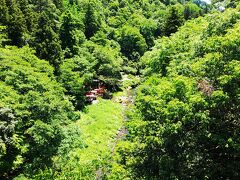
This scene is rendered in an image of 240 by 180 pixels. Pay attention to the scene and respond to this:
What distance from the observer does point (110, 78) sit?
55.2 meters

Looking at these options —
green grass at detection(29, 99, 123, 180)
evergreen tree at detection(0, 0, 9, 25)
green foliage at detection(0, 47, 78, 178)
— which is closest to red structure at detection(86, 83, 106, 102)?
green grass at detection(29, 99, 123, 180)

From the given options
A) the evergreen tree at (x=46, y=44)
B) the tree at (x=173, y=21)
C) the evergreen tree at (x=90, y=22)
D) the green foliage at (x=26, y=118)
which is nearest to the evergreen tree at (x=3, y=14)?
the evergreen tree at (x=46, y=44)

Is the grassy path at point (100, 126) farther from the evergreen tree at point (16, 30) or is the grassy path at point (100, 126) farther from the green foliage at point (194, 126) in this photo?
the green foliage at point (194, 126)

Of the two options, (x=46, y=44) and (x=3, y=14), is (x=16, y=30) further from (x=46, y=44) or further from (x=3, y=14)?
(x=46, y=44)

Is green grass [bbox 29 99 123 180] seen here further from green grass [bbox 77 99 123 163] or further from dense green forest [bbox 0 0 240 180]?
dense green forest [bbox 0 0 240 180]

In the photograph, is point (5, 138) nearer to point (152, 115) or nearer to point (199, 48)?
point (152, 115)

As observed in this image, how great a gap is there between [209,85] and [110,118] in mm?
28616

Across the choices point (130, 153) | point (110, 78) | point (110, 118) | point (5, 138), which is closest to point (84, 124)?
point (110, 118)

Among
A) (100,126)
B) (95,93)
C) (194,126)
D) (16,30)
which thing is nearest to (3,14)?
(16,30)

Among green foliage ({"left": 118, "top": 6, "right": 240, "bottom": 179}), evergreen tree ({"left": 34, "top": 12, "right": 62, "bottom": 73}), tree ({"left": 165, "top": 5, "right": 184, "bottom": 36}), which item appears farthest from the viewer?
tree ({"left": 165, "top": 5, "right": 184, "bottom": 36})

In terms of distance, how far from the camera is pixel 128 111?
74.2ft

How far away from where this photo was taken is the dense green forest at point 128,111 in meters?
17.7

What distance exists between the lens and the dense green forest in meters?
17.7

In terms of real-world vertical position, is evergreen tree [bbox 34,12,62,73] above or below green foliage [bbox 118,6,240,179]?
above
